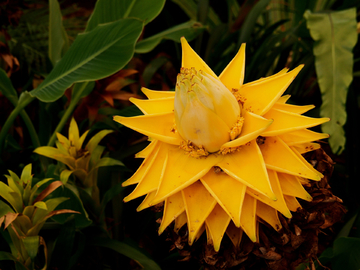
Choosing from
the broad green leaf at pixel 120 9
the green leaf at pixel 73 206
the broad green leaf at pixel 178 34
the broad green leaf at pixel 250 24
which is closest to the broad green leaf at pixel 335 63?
the broad green leaf at pixel 250 24

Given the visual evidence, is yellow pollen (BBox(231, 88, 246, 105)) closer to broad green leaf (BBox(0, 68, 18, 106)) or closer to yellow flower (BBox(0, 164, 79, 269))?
yellow flower (BBox(0, 164, 79, 269))

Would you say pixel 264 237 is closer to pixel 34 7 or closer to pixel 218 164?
pixel 218 164

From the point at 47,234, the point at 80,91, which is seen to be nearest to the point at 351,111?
the point at 80,91

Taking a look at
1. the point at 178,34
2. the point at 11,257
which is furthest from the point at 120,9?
the point at 11,257

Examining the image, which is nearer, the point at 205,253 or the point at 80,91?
the point at 205,253

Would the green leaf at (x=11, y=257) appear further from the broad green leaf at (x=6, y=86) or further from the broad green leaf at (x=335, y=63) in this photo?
the broad green leaf at (x=335, y=63)

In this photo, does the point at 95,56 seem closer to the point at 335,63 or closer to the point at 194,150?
the point at 194,150

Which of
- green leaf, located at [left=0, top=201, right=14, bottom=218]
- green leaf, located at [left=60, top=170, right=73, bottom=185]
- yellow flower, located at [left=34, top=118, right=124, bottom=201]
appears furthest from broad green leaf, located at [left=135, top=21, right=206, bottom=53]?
green leaf, located at [left=0, top=201, right=14, bottom=218]
